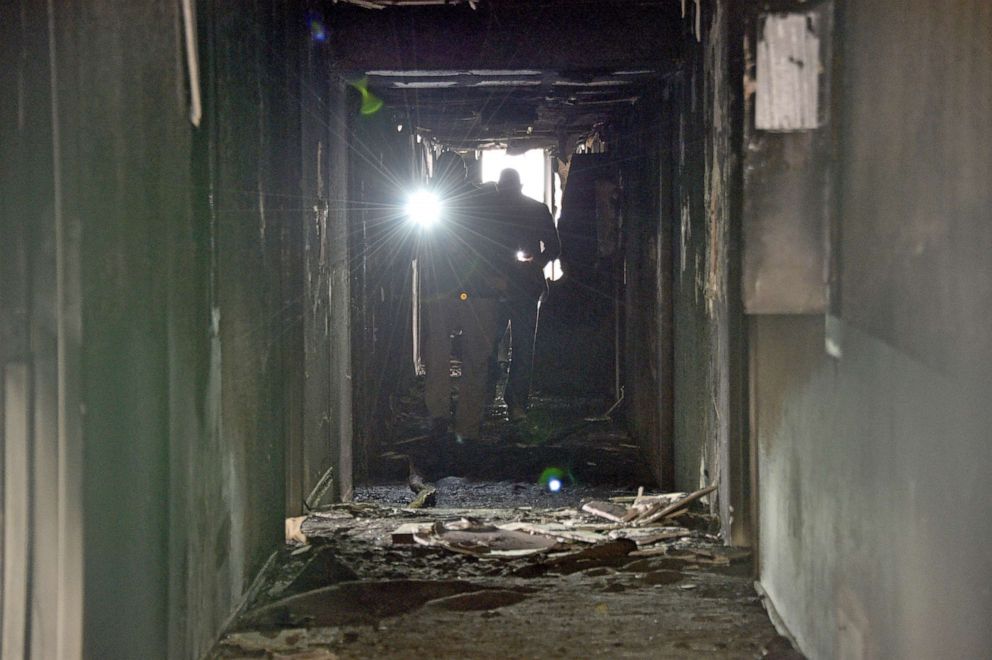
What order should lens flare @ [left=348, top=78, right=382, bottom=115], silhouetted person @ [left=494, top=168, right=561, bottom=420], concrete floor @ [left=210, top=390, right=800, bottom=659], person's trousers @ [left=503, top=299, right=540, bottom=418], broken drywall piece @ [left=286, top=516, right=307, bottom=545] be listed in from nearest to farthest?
concrete floor @ [left=210, top=390, right=800, bottom=659] < broken drywall piece @ [left=286, top=516, right=307, bottom=545] < lens flare @ [left=348, top=78, right=382, bottom=115] < silhouetted person @ [left=494, top=168, right=561, bottom=420] < person's trousers @ [left=503, top=299, right=540, bottom=418]

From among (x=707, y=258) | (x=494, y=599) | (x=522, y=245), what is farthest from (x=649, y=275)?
(x=494, y=599)

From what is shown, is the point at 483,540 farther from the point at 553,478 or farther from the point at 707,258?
the point at 553,478

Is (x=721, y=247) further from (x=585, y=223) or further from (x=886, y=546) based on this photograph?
(x=585, y=223)

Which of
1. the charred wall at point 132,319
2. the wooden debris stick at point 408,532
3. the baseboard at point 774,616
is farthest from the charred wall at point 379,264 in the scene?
the baseboard at point 774,616

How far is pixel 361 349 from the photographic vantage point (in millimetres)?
7688

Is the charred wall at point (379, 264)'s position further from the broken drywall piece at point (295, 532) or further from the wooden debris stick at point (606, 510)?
the broken drywall piece at point (295, 532)

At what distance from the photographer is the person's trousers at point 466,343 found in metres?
8.96

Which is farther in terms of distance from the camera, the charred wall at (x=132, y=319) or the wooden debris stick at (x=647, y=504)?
the wooden debris stick at (x=647, y=504)

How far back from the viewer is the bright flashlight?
10.5 m

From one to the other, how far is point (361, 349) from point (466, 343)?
1.48m

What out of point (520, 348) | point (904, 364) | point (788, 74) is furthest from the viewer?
point (520, 348)

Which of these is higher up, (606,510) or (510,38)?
(510,38)

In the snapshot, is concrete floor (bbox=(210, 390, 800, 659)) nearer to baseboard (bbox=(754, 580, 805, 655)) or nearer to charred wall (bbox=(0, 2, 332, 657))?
baseboard (bbox=(754, 580, 805, 655))

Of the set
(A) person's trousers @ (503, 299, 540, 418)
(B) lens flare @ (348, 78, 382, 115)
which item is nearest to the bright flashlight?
(A) person's trousers @ (503, 299, 540, 418)
